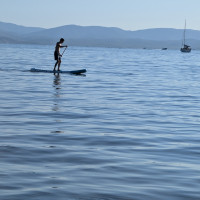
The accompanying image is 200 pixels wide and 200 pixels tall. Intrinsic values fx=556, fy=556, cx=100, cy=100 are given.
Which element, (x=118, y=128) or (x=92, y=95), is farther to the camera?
(x=92, y=95)

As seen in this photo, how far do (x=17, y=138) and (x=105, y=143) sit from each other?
5.12 feet

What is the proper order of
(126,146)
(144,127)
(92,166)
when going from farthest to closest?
1. (144,127)
2. (126,146)
3. (92,166)

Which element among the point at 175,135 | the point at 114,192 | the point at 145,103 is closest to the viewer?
the point at 114,192

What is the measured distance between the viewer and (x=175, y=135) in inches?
431

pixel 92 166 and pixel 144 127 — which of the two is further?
pixel 144 127

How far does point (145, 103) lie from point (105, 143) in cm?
773

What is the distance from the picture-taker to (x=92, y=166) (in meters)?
7.74

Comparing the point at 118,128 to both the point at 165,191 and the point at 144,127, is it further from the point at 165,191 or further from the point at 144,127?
the point at 165,191

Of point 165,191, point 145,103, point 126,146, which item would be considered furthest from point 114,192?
point 145,103

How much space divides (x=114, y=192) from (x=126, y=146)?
3188 millimetres

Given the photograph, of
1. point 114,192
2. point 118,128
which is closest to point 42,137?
point 118,128

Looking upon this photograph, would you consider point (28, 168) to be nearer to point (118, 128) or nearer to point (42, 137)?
point (42, 137)

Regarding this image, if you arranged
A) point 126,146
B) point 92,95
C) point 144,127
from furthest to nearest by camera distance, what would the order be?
point 92,95 < point 144,127 < point 126,146

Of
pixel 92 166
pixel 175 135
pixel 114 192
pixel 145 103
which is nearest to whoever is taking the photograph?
pixel 114 192
